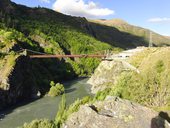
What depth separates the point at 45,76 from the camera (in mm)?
108125

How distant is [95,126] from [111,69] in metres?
78.1

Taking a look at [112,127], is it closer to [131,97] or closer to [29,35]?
[131,97]

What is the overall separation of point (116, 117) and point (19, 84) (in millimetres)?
59161

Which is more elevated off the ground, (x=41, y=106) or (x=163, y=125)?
(x=163, y=125)

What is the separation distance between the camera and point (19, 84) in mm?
80562

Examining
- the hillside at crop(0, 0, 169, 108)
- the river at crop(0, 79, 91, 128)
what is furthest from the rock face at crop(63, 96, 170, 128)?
the hillside at crop(0, 0, 169, 108)

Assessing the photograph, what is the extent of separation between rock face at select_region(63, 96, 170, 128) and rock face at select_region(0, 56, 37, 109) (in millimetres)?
48375

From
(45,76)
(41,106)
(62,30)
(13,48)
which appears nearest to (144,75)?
(41,106)

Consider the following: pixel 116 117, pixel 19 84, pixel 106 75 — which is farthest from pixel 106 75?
pixel 116 117

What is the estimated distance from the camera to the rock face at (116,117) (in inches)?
932

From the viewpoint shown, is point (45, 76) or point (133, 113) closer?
point (133, 113)

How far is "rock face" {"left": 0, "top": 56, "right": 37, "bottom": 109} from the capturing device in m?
73.5

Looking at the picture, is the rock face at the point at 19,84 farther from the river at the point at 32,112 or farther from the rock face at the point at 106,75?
the rock face at the point at 106,75

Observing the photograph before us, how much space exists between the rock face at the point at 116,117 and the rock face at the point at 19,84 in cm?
4838
